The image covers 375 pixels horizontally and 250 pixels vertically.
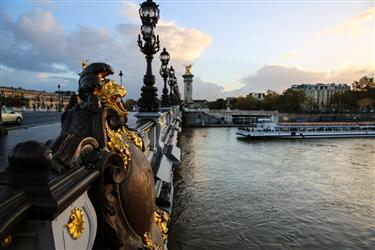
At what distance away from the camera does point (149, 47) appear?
8.61 meters

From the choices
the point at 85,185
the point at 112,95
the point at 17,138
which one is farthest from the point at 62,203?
the point at 17,138

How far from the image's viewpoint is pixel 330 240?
31.8 ft

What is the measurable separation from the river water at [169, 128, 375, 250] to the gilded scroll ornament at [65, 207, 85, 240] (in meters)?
7.48

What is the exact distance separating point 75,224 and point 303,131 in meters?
49.5

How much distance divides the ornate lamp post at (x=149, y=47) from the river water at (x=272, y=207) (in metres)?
4.20

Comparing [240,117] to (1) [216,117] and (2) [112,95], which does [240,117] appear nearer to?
(1) [216,117]

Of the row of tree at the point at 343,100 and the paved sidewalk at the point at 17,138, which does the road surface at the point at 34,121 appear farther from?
the row of tree at the point at 343,100

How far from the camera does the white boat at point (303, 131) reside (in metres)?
45.4

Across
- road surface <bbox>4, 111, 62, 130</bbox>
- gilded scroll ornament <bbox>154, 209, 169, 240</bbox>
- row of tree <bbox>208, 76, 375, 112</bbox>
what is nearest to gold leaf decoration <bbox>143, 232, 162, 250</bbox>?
gilded scroll ornament <bbox>154, 209, 169, 240</bbox>

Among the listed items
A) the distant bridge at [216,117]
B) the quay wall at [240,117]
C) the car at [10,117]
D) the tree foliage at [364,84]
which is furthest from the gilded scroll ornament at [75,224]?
the tree foliage at [364,84]

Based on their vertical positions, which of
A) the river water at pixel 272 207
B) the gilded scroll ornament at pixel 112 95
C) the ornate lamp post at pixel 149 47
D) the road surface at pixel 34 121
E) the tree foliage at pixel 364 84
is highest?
the tree foliage at pixel 364 84

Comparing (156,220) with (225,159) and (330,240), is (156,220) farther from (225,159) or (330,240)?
(225,159)

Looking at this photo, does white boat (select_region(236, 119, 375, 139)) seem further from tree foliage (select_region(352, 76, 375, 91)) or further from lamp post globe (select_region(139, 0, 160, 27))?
tree foliage (select_region(352, 76, 375, 91))

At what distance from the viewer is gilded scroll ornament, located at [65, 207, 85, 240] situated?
1842 mm
